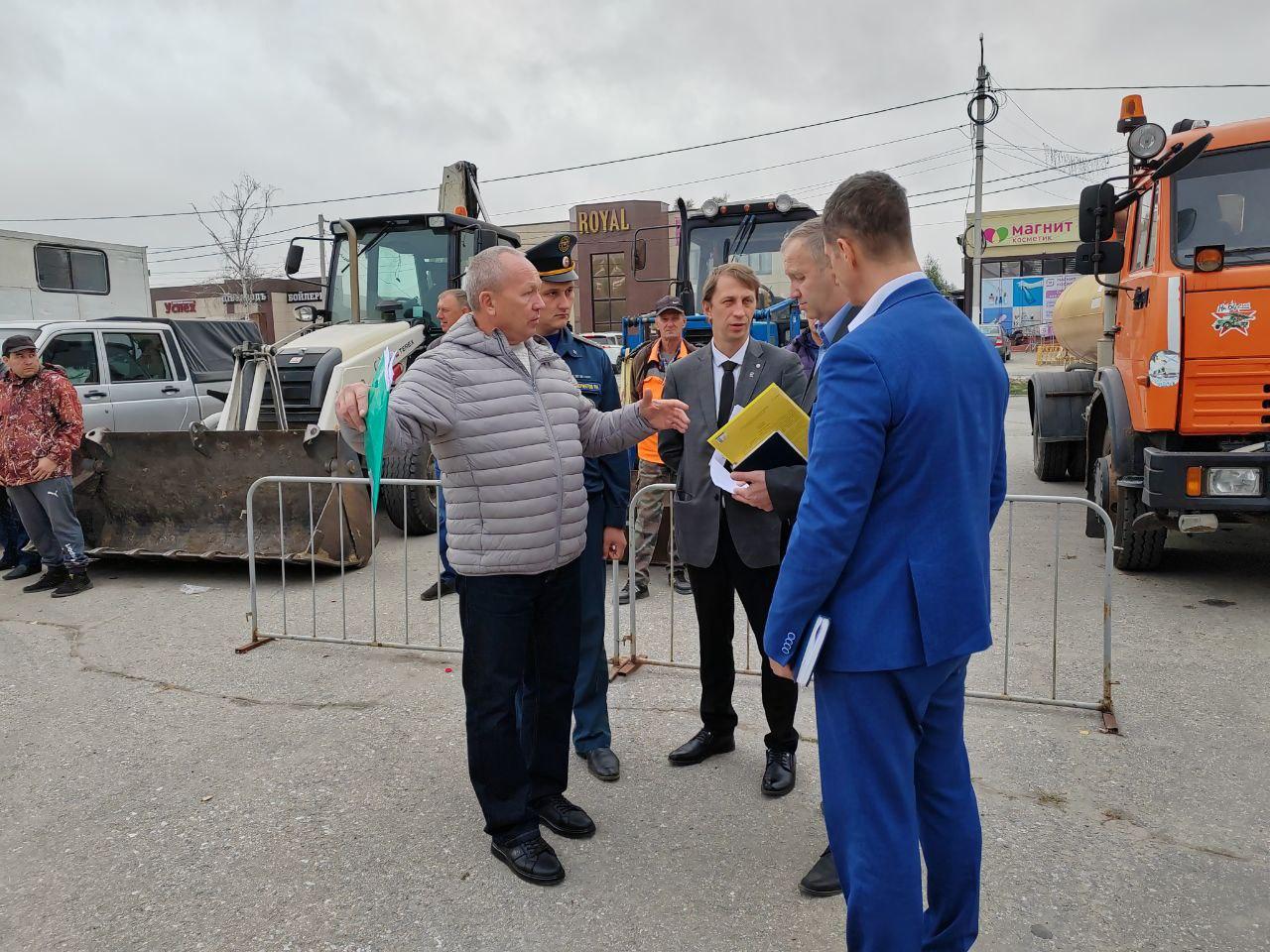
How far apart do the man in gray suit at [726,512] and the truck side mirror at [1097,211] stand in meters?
3.85

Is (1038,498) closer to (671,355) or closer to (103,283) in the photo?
(671,355)

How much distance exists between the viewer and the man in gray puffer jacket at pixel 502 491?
2.99 meters

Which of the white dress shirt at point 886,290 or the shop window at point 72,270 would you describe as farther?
the shop window at point 72,270

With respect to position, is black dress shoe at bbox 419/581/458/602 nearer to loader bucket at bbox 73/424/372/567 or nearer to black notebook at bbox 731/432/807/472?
loader bucket at bbox 73/424/372/567

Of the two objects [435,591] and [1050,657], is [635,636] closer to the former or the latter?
[435,591]

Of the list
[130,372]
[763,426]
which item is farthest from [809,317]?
[130,372]

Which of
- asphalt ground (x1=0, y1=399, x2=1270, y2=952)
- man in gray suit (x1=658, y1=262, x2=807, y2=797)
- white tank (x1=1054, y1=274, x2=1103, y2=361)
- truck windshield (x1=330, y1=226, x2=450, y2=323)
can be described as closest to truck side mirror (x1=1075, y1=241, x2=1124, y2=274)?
white tank (x1=1054, y1=274, x2=1103, y2=361)

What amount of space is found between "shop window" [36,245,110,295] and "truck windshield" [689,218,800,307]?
30.4 ft

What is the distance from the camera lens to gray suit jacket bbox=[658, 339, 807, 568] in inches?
136

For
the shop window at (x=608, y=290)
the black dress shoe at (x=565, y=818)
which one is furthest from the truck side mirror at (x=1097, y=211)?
the shop window at (x=608, y=290)

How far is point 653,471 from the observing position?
672 centimetres

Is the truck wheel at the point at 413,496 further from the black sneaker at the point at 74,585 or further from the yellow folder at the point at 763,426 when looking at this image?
the yellow folder at the point at 763,426

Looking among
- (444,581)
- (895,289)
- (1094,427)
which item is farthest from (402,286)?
(895,289)

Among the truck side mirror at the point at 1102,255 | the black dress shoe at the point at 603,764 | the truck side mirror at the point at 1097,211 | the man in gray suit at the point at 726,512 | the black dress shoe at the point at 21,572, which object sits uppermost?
the truck side mirror at the point at 1097,211
